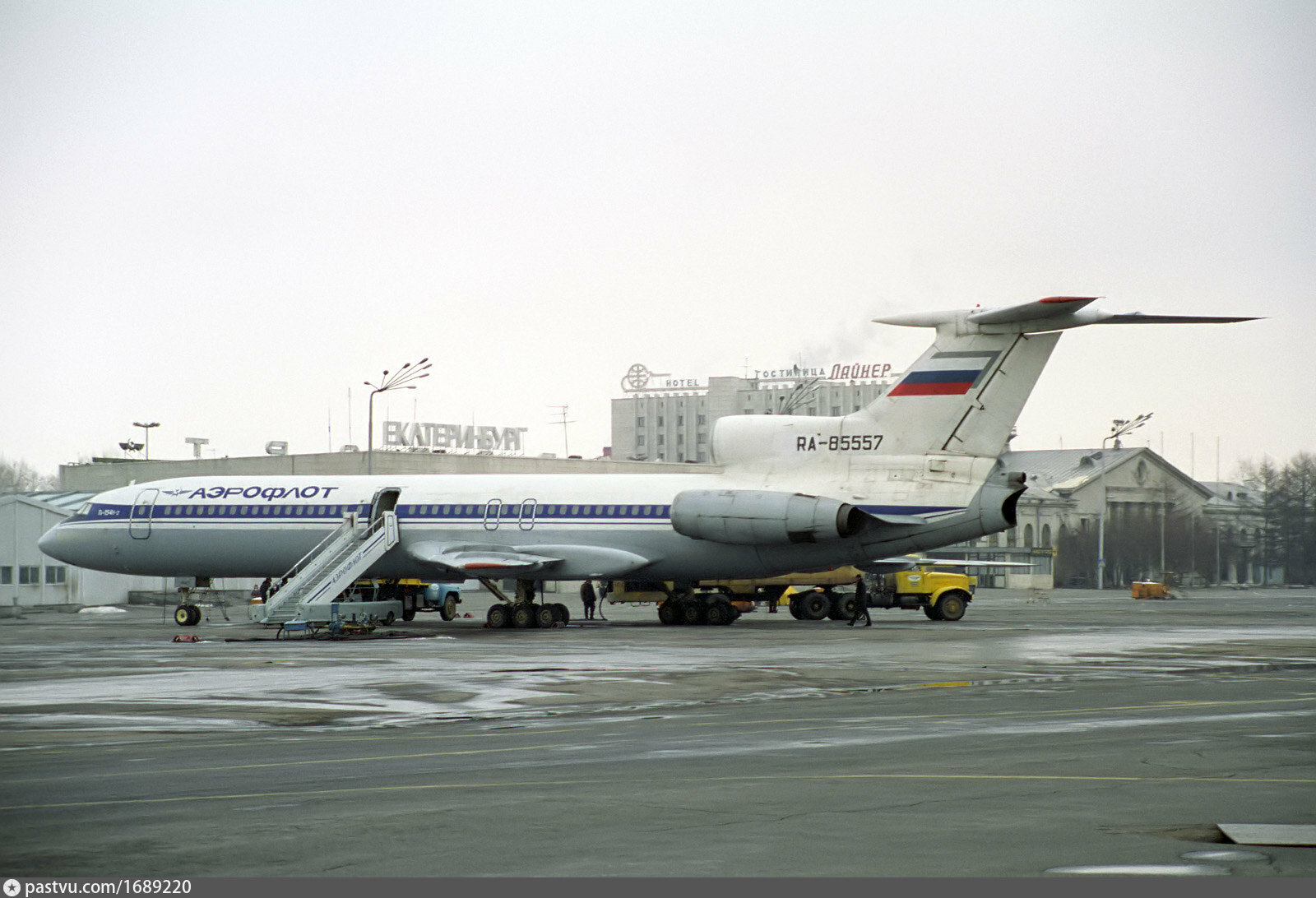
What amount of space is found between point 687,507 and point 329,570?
1044 centimetres

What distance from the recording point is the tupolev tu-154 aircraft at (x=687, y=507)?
124ft

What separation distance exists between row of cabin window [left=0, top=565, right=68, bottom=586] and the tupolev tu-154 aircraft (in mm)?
11213

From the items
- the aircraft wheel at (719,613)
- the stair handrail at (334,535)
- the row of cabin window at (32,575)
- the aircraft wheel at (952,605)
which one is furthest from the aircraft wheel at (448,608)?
the row of cabin window at (32,575)

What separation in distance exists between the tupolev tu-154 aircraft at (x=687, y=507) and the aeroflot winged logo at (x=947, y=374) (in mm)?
47

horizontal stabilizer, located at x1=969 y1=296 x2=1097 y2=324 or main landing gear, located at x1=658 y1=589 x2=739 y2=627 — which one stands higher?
horizontal stabilizer, located at x1=969 y1=296 x2=1097 y2=324

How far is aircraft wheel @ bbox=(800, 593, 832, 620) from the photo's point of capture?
50562 millimetres

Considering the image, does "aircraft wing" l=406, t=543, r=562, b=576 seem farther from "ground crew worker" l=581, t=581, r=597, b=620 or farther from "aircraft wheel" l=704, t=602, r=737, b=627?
"ground crew worker" l=581, t=581, r=597, b=620

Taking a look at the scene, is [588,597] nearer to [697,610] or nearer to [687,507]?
[697,610]

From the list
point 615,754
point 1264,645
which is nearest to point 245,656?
point 615,754

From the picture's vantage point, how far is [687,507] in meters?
41.1

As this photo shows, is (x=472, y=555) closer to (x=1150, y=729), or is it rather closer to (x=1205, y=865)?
(x=1150, y=729)

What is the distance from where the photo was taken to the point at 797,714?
1773 cm

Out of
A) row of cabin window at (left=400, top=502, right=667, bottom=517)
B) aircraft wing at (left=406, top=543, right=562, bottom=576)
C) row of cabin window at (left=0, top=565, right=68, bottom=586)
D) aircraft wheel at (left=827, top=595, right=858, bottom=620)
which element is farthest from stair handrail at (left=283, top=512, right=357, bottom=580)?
row of cabin window at (left=0, top=565, right=68, bottom=586)

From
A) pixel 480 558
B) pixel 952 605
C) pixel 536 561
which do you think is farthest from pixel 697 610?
pixel 952 605
